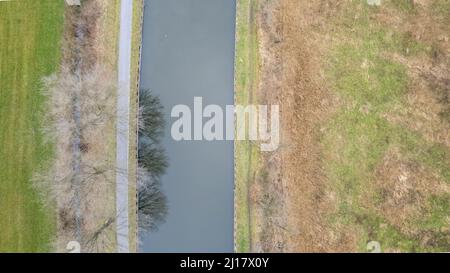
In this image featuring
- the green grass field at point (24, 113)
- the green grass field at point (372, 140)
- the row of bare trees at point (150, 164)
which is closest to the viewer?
the green grass field at point (372, 140)

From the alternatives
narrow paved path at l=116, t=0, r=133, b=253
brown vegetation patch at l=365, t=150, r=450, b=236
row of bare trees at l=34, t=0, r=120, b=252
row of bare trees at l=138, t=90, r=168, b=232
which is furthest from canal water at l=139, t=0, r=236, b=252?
brown vegetation patch at l=365, t=150, r=450, b=236

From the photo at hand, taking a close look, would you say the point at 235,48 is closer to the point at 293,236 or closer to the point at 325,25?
the point at 325,25

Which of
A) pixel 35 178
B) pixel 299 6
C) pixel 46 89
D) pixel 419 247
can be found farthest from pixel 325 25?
pixel 35 178

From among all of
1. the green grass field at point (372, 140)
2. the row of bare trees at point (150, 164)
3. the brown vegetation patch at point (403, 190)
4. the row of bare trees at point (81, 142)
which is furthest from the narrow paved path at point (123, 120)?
the brown vegetation patch at point (403, 190)

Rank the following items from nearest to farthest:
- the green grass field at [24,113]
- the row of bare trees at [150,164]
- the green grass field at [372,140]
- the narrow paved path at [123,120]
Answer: the green grass field at [372,140] → the green grass field at [24,113] → the narrow paved path at [123,120] → the row of bare trees at [150,164]

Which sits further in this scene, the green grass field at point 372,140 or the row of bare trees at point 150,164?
the row of bare trees at point 150,164

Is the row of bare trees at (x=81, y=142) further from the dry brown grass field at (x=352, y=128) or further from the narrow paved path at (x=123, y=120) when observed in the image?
the dry brown grass field at (x=352, y=128)

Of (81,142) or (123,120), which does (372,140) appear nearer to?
(123,120)
